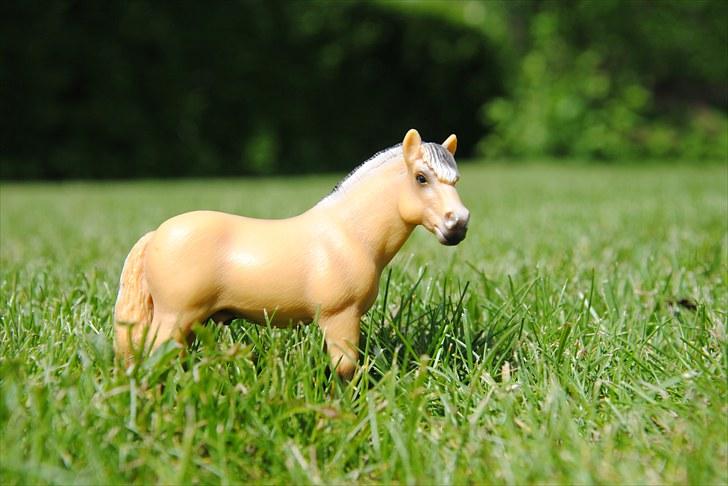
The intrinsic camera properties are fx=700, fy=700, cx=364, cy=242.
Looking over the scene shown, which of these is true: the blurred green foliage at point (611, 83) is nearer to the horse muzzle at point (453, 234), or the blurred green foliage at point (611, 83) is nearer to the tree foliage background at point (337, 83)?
the tree foliage background at point (337, 83)

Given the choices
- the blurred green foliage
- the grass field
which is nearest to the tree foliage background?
the blurred green foliage

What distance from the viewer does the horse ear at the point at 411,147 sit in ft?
4.65

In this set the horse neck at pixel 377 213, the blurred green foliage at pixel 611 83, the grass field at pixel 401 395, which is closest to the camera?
the grass field at pixel 401 395

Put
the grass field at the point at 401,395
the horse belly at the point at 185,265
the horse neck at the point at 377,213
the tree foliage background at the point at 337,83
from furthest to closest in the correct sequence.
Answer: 1. the tree foliage background at the point at 337,83
2. the horse neck at the point at 377,213
3. the horse belly at the point at 185,265
4. the grass field at the point at 401,395

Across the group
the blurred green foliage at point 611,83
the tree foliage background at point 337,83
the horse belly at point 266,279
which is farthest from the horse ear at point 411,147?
the blurred green foliage at point 611,83

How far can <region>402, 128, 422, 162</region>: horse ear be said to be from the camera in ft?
4.65

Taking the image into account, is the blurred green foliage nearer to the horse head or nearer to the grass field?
the grass field

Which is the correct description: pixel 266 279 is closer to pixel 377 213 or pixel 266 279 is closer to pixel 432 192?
pixel 377 213

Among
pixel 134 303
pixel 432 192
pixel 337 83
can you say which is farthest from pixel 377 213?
pixel 337 83

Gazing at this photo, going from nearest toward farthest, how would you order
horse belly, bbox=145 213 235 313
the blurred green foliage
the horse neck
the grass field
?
1. the grass field
2. horse belly, bbox=145 213 235 313
3. the horse neck
4. the blurred green foliage

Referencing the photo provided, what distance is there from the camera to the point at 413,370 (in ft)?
5.22

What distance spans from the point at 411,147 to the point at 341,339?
416mm

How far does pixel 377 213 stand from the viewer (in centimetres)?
147

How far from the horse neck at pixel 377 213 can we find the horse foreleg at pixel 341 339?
0.15m
